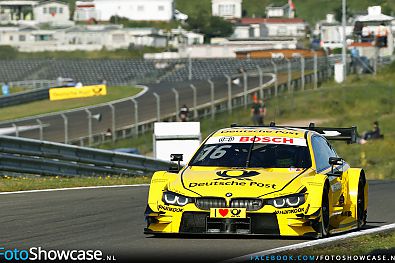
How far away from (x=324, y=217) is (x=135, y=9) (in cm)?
12896

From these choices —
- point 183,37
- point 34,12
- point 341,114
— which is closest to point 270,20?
point 183,37

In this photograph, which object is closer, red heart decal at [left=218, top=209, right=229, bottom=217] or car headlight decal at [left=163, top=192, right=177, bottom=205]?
red heart decal at [left=218, top=209, right=229, bottom=217]

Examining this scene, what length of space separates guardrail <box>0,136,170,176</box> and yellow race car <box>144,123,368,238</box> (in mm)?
8483

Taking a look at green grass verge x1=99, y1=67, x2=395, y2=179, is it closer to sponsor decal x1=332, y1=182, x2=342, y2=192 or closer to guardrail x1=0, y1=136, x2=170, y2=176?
guardrail x1=0, y1=136, x2=170, y2=176

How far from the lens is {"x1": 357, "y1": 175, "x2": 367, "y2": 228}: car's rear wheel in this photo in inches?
489

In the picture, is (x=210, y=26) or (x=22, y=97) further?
(x=210, y=26)

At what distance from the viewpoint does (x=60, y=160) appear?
21.1 m

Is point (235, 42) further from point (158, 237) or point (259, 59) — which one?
point (158, 237)

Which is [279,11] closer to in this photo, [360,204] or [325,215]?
[360,204]

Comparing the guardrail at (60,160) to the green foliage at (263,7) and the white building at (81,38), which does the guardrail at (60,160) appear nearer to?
the green foliage at (263,7)

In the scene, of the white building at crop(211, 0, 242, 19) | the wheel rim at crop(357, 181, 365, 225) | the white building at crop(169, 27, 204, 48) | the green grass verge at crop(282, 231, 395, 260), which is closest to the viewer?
the green grass verge at crop(282, 231, 395, 260)

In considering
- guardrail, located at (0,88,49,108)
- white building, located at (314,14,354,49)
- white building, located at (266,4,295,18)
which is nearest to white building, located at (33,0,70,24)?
white building, located at (266,4,295,18)

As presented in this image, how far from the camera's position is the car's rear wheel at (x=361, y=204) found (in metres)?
12.4

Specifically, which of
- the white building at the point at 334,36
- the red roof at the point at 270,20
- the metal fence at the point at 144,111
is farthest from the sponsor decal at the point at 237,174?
the red roof at the point at 270,20
